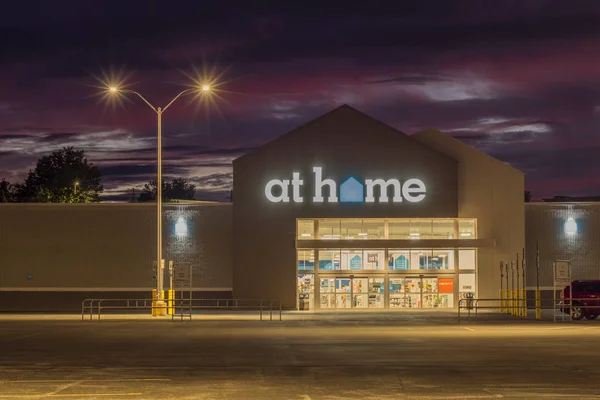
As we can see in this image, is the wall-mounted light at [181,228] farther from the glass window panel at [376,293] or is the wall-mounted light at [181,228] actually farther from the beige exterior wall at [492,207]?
the beige exterior wall at [492,207]

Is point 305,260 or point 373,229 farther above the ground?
point 373,229

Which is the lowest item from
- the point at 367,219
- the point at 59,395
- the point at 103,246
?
the point at 59,395

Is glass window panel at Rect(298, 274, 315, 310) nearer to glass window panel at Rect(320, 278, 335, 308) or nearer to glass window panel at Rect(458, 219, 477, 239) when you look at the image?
glass window panel at Rect(320, 278, 335, 308)

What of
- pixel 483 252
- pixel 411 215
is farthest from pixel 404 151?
pixel 483 252

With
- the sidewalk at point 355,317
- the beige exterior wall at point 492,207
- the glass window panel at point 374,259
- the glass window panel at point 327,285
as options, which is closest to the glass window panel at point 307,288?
the glass window panel at point 327,285

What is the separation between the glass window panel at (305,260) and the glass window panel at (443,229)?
6.76 m

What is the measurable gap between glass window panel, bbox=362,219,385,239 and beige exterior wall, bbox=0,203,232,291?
7.76 meters

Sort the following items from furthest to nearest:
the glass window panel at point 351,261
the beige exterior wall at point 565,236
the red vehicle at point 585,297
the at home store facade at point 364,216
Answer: the beige exterior wall at point 565,236, the glass window panel at point 351,261, the at home store facade at point 364,216, the red vehicle at point 585,297

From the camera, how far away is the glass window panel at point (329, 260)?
5619 centimetres

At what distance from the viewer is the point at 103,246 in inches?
2283

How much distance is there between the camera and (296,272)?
182ft

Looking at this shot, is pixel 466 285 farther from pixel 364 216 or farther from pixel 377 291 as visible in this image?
pixel 364 216

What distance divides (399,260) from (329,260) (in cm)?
386

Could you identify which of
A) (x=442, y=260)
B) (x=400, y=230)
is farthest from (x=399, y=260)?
(x=442, y=260)
